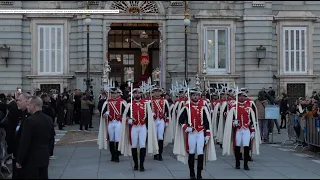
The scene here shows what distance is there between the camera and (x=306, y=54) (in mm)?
32750

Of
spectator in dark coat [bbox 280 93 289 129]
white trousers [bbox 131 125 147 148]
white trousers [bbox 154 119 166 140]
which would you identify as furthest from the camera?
spectator in dark coat [bbox 280 93 289 129]

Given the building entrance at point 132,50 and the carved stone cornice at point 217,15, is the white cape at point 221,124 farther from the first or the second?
the building entrance at point 132,50

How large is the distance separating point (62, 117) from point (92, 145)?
21.6 ft

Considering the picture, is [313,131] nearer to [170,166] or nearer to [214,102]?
[214,102]

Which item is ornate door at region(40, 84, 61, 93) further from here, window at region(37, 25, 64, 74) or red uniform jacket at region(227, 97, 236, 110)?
red uniform jacket at region(227, 97, 236, 110)

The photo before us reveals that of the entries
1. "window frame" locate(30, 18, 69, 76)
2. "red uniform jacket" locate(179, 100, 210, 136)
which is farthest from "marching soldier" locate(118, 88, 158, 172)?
"window frame" locate(30, 18, 69, 76)

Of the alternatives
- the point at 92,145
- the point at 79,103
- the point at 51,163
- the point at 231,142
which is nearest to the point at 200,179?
the point at 231,142

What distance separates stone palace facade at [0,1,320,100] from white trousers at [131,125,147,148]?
54.7 feet

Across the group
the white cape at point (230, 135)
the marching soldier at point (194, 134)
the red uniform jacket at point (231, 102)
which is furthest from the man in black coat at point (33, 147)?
the red uniform jacket at point (231, 102)

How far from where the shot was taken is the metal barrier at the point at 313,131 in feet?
57.0

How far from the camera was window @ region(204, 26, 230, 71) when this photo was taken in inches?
1258

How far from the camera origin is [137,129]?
46.0ft

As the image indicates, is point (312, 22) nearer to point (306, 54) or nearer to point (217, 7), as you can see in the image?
point (306, 54)

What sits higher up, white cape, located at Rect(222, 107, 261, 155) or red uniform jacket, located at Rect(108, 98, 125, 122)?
red uniform jacket, located at Rect(108, 98, 125, 122)
